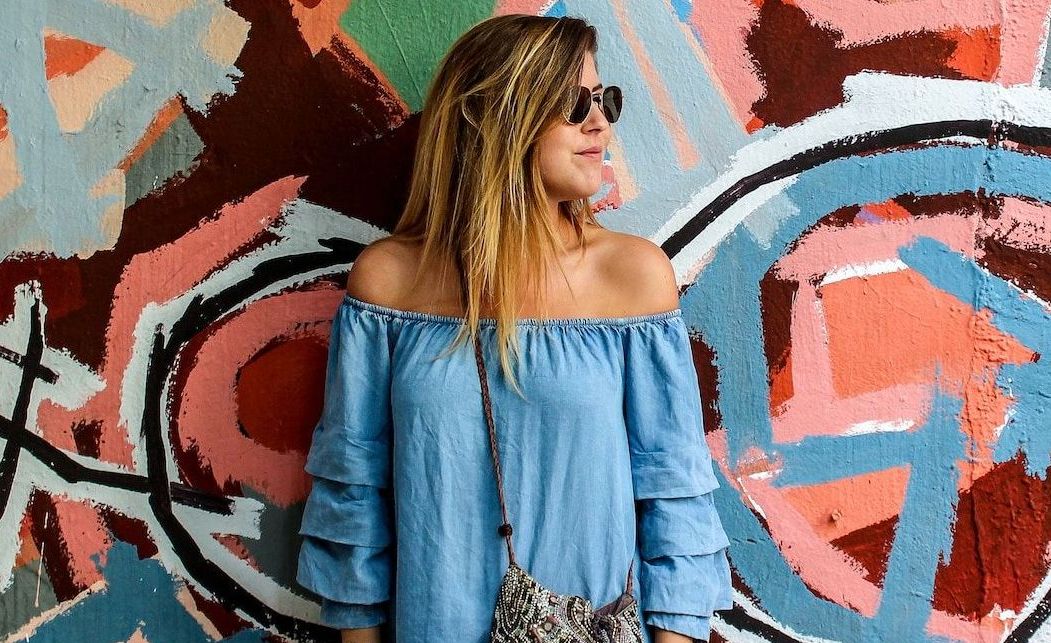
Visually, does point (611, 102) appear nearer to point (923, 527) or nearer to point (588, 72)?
point (588, 72)

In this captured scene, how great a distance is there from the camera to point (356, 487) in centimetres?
143

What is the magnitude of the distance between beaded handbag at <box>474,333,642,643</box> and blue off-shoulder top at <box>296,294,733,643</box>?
0.10 feet

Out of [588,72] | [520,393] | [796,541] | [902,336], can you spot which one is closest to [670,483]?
[520,393]

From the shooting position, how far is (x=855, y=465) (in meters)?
1.61

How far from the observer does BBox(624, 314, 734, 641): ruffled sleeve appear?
136 centimetres

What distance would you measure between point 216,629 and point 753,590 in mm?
1099

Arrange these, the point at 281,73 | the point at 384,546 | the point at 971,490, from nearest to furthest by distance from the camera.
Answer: the point at 384,546 < the point at 971,490 < the point at 281,73

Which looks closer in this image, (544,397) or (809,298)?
(544,397)

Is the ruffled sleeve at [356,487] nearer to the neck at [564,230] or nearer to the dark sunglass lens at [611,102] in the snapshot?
the neck at [564,230]

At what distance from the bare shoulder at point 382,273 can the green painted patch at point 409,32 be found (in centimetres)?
37

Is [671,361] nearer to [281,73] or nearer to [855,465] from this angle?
[855,465]

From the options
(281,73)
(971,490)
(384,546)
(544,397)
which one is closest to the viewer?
(544,397)

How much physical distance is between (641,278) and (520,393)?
27 cm

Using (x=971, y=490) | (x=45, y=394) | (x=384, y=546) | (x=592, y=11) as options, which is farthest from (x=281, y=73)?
(x=971, y=490)
